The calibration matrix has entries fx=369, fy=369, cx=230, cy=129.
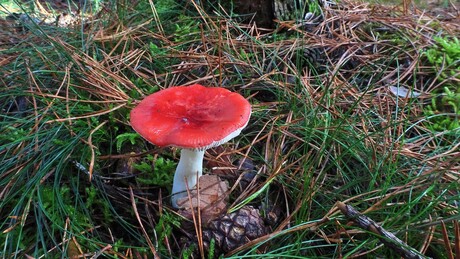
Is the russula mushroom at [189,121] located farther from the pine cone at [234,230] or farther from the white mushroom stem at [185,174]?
the pine cone at [234,230]

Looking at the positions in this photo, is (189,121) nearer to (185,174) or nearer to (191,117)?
(191,117)

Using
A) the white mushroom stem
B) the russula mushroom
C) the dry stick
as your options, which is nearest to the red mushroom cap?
the russula mushroom

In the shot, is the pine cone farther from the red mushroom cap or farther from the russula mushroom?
the red mushroom cap

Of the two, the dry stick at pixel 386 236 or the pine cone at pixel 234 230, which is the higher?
the dry stick at pixel 386 236

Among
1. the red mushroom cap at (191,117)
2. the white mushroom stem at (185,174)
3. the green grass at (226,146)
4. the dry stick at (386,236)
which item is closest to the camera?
the dry stick at (386,236)

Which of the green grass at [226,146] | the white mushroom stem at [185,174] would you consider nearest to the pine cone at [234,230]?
the green grass at [226,146]

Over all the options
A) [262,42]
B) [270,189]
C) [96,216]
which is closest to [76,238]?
[96,216]
